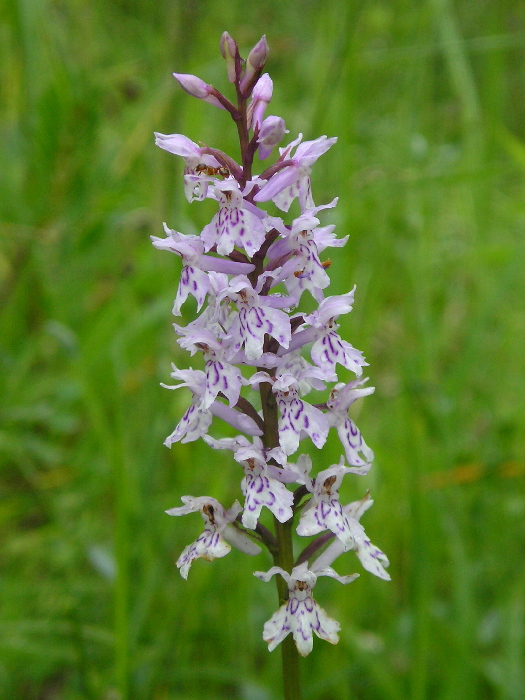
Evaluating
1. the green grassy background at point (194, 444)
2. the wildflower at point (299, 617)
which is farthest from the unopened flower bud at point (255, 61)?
the green grassy background at point (194, 444)

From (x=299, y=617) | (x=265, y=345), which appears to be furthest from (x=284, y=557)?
(x=265, y=345)

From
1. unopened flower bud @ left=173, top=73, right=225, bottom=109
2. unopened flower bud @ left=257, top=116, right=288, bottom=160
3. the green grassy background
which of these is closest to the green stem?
unopened flower bud @ left=257, top=116, right=288, bottom=160

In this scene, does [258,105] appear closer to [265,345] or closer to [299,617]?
[265,345]

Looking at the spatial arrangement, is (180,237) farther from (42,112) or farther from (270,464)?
(42,112)

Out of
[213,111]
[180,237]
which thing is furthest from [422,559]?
[213,111]

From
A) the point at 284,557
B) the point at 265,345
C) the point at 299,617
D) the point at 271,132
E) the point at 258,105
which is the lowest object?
the point at 299,617
